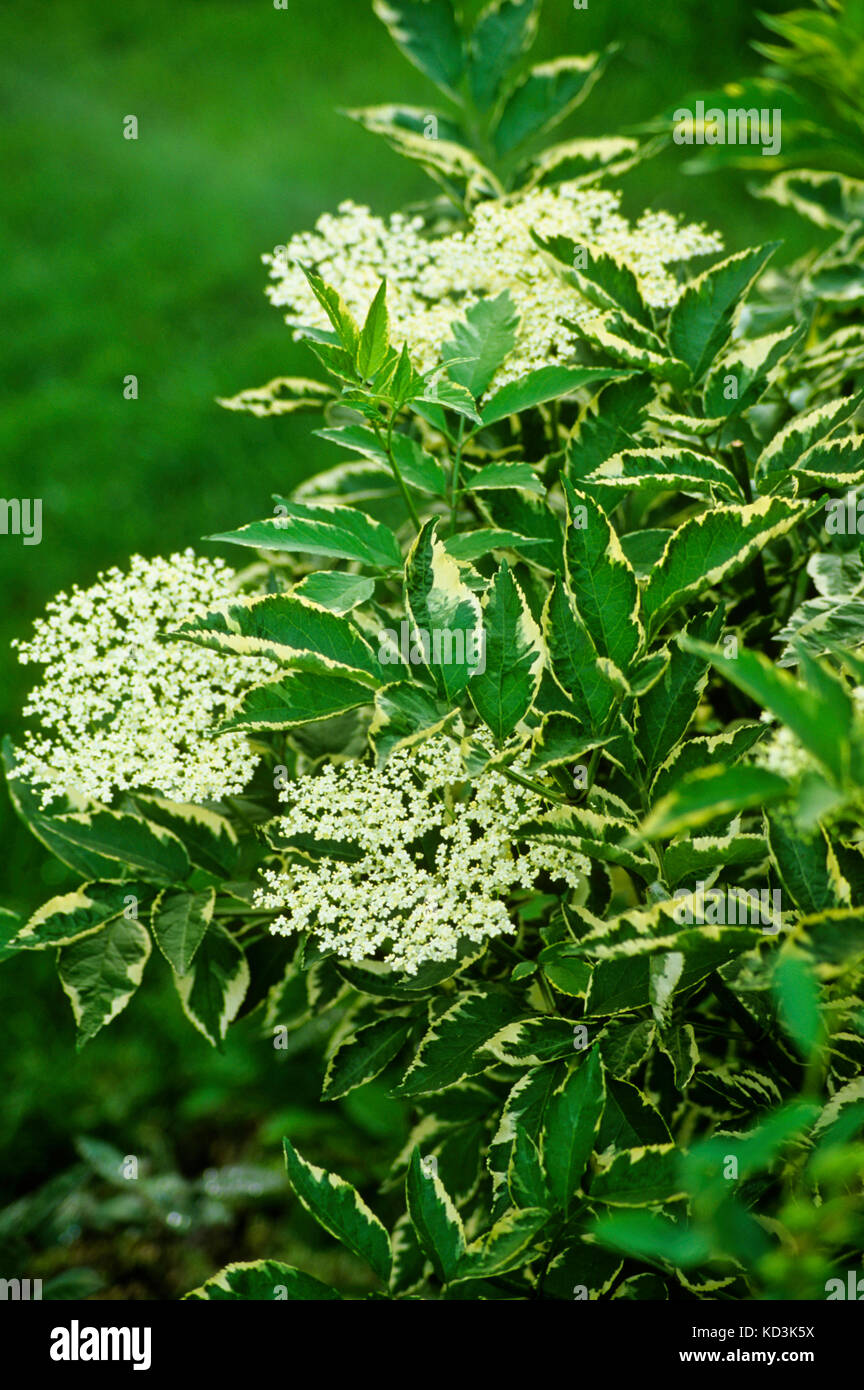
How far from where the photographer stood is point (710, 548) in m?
0.80

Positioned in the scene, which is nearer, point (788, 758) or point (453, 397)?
point (788, 758)

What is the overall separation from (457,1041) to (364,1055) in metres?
0.14

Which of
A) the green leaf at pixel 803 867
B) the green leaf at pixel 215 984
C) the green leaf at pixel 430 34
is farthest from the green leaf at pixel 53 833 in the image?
the green leaf at pixel 430 34

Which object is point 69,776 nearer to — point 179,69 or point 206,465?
point 206,465

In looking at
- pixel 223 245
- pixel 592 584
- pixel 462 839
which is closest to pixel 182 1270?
pixel 462 839

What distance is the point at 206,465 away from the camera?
300 centimetres

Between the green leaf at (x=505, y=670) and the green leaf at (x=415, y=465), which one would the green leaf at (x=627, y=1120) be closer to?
the green leaf at (x=505, y=670)

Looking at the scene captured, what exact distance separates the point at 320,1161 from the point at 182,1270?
0.89 ft

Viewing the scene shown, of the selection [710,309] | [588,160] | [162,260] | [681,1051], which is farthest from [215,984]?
[162,260]

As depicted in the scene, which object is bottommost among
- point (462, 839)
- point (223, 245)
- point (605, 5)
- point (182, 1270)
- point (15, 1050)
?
point (182, 1270)

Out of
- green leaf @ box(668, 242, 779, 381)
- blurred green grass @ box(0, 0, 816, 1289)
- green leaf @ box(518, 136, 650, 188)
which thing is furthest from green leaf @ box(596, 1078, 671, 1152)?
blurred green grass @ box(0, 0, 816, 1289)

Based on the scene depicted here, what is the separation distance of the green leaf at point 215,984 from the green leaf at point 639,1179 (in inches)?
15.1

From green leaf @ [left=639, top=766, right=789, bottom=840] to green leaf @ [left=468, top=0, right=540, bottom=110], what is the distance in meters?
1.11

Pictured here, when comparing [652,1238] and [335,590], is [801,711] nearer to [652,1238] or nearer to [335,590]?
[652,1238]
